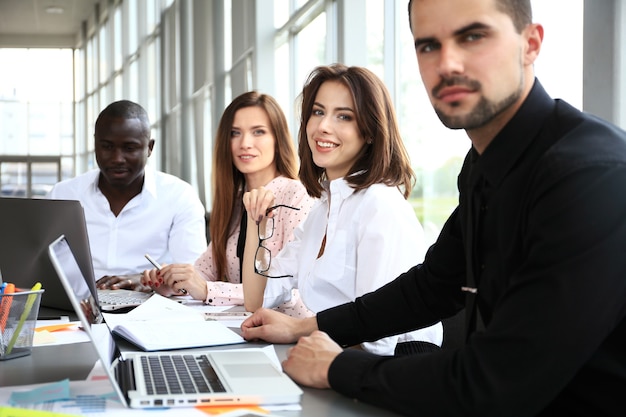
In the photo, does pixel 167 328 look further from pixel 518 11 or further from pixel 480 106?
pixel 518 11

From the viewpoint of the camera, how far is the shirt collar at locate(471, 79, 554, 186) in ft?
3.75

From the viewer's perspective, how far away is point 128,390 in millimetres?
1138

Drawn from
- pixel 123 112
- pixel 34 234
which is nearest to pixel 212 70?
pixel 123 112

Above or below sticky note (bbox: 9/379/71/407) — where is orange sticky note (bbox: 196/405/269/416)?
below

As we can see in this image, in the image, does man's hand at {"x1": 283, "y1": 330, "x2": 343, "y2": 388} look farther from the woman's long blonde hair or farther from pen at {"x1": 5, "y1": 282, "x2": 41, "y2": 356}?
the woman's long blonde hair

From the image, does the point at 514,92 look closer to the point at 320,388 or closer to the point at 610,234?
the point at 610,234

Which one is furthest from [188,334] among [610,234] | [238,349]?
[610,234]

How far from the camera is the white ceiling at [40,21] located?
14039 millimetres

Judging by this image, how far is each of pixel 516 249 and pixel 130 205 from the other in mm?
2612

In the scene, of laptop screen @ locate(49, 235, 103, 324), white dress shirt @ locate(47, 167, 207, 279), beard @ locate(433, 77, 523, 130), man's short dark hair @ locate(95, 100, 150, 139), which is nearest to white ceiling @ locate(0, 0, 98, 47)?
man's short dark hair @ locate(95, 100, 150, 139)

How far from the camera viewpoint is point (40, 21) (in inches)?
607

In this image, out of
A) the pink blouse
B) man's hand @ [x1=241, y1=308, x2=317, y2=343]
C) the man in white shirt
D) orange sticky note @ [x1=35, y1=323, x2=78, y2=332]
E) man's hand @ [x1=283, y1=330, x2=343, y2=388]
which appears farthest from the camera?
the man in white shirt

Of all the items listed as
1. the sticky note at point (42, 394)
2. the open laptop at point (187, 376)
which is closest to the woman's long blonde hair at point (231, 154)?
the open laptop at point (187, 376)

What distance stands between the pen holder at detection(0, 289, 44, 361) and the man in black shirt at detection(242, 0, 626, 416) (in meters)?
0.59
